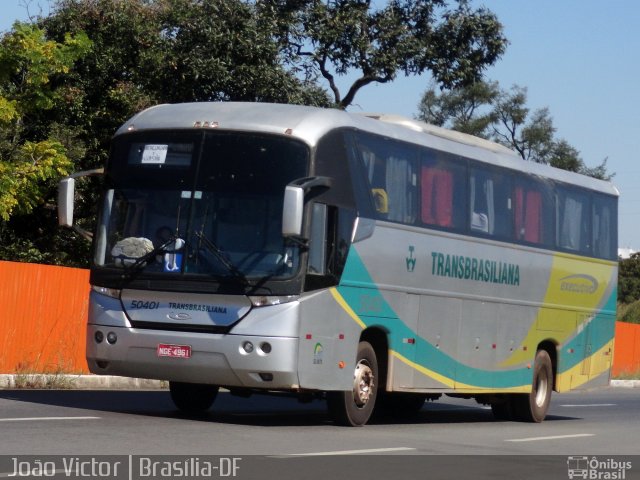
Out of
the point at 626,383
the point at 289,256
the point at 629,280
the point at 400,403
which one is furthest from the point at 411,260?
the point at 629,280

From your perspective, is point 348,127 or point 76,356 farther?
point 76,356

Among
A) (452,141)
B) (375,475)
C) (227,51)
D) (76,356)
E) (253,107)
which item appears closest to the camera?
(375,475)

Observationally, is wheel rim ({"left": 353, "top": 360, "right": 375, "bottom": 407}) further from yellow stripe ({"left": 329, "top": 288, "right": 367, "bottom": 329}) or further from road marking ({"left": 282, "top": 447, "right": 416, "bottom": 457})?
road marking ({"left": 282, "top": 447, "right": 416, "bottom": 457})

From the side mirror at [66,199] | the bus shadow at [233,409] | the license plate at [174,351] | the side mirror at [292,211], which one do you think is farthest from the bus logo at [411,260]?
the side mirror at [66,199]

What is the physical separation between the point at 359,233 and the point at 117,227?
2644mm

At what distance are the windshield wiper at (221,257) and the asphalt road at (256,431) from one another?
5.07ft

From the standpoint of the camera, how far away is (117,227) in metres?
13.8

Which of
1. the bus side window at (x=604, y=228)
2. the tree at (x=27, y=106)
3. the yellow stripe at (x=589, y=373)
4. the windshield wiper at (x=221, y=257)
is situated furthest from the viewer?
the tree at (x=27, y=106)

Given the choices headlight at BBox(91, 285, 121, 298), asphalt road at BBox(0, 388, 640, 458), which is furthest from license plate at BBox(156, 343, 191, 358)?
headlight at BBox(91, 285, 121, 298)

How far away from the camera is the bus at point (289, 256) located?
1309 cm

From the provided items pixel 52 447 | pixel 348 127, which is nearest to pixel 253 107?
pixel 348 127

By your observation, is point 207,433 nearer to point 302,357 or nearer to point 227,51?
point 302,357

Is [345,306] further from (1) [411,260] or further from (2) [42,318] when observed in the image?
(2) [42,318]

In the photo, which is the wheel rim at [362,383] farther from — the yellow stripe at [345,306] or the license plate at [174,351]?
the license plate at [174,351]
